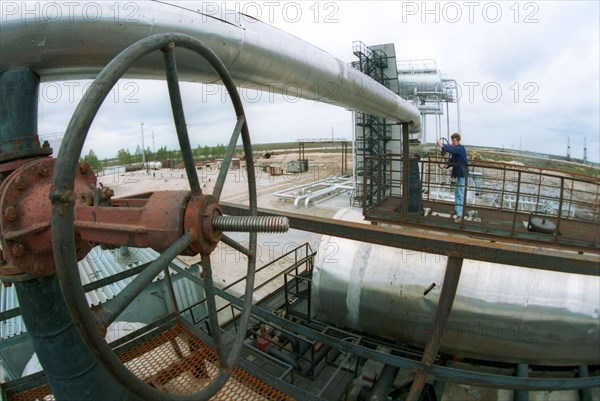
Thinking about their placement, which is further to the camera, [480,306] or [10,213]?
[480,306]

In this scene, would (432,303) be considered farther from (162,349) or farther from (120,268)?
(120,268)

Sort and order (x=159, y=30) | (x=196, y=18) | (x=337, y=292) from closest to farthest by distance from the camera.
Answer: (x=159, y=30), (x=196, y=18), (x=337, y=292)

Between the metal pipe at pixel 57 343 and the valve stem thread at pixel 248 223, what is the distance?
3.17ft

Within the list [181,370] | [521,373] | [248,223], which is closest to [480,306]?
[521,373]

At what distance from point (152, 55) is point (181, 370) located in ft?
8.77

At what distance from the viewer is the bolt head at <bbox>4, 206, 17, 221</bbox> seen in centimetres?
136

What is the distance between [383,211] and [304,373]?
303 cm

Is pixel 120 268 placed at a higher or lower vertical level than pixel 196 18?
lower

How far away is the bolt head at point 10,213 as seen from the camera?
1.36 meters

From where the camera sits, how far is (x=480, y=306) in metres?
3.89

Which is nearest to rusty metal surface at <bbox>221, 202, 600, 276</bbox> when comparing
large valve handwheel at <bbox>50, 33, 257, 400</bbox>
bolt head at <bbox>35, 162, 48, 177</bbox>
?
large valve handwheel at <bbox>50, 33, 257, 400</bbox>

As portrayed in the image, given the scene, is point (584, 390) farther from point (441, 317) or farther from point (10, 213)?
point (10, 213)

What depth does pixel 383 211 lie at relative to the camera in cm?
568

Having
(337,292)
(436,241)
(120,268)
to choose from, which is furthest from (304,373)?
→ (120,268)
